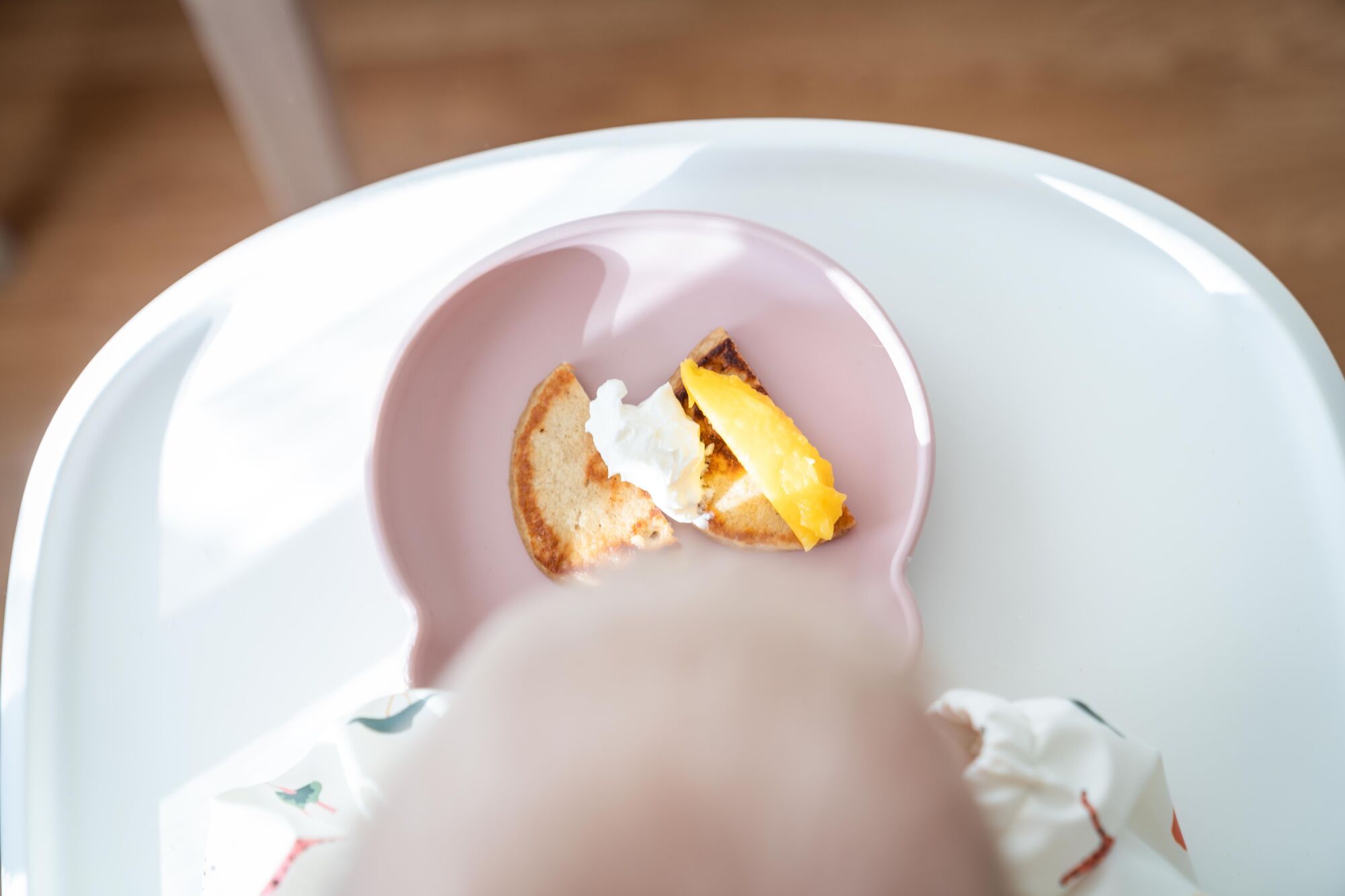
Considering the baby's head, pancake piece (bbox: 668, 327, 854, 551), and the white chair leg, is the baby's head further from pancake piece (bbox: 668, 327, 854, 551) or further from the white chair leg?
the white chair leg

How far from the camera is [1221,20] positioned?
1113 millimetres

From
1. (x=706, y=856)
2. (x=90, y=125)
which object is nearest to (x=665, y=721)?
(x=706, y=856)

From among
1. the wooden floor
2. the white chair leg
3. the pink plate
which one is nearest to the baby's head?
the pink plate

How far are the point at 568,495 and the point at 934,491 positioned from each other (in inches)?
8.3

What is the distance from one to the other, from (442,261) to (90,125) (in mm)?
844

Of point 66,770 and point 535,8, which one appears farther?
point 535,8

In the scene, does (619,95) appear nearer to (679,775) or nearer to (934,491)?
(934,491)

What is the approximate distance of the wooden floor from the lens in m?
1.04

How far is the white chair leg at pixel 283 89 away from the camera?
56 centimetres

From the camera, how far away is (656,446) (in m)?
0.48

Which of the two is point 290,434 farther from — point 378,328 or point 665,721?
point 665,721

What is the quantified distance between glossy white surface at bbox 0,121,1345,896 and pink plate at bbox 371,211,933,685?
0.15ft

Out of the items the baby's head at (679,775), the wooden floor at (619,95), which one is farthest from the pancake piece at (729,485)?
the wooden floor at (619,95)

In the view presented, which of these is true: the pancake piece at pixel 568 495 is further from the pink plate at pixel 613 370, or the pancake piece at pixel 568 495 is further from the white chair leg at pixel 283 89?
the white chair leg at pixel 283 89
